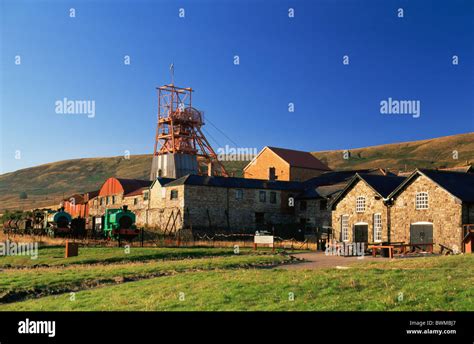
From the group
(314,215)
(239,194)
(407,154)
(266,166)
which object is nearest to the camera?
(314,215)

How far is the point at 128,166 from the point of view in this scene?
185 metres

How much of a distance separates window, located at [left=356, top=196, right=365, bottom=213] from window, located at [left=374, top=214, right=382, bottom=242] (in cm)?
149

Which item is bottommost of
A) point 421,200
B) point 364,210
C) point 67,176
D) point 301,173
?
point 364,210

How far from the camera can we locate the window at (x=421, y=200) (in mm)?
38781

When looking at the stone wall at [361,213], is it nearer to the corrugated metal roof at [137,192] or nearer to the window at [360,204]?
the window at [360,204]

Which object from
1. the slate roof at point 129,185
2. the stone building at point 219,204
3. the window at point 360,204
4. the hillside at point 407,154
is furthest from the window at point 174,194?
the hillside at point 407,154

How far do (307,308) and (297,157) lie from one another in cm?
6535

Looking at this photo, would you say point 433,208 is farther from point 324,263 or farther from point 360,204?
point 324,263

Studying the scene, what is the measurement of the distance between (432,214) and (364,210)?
6.64 metres

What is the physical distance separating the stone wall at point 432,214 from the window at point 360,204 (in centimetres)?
315

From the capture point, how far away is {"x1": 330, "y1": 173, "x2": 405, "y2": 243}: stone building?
42.4 metres

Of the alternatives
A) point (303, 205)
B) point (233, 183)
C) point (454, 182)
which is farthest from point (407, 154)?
point (454, 182)

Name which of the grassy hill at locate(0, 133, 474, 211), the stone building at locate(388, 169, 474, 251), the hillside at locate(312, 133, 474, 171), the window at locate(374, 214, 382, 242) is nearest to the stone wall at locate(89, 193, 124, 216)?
the window at locate(374, 214, 382, 242)

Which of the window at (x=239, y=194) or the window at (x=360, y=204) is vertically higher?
the window at (x=239, y=194)
